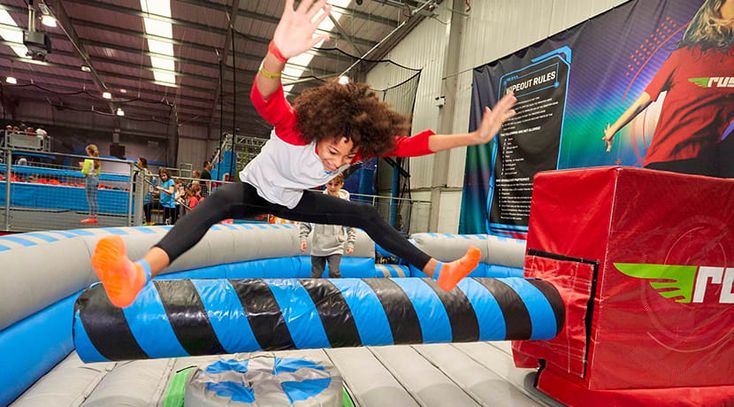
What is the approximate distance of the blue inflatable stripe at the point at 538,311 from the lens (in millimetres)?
1701

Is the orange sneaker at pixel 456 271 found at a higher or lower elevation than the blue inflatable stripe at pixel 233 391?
higher

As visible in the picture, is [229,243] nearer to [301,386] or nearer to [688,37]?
[301,386]

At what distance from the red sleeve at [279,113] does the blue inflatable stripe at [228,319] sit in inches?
24.6

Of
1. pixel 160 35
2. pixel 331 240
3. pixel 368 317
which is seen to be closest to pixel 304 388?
pixel 368 317

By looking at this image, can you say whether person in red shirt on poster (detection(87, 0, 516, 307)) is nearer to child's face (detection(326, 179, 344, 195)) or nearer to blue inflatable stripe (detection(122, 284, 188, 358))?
blue inflatable stripe (detection(122, 284, 188, 358))

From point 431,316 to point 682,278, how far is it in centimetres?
121

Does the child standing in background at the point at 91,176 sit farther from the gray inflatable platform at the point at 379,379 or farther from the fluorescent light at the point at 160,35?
the gray inflatable platform at the point at 379,379

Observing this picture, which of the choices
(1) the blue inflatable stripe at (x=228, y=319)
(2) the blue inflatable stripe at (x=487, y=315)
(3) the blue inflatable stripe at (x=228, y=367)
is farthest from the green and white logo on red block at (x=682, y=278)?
(3) the blue inflatable stripe at (x=228, y=367)

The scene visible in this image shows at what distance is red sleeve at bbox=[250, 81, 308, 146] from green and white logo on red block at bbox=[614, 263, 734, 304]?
4.88 feet

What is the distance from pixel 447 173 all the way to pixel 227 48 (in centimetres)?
688

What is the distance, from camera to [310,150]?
149cm

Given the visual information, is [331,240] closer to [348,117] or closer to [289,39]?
[348,117]

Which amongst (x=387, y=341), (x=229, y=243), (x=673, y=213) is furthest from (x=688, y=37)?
(x=229, y=243)

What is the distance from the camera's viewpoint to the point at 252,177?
1541mm
